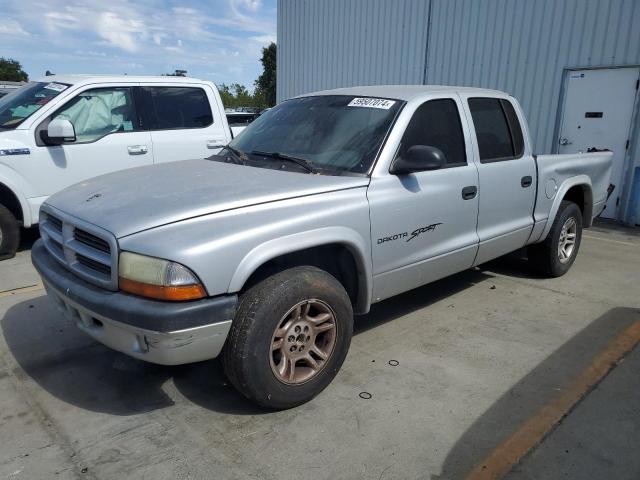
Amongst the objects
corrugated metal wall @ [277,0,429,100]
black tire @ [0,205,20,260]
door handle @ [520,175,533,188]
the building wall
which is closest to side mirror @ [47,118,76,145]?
black tire @ [0,205,20,260]

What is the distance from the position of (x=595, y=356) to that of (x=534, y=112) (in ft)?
21.9

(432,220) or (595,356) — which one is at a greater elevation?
(432,220)

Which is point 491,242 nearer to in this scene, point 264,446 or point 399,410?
point 399,410

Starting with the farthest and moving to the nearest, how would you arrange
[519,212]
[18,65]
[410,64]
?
[18,65] < [410,64] < [519,212]

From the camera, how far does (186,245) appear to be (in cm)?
246

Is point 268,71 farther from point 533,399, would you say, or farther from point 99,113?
point 533,399

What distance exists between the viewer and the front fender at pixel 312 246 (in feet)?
8.46

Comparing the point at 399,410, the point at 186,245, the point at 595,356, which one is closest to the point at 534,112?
the point at 595,356

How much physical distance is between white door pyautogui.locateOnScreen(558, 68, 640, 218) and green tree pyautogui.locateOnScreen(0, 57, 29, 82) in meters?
77.5

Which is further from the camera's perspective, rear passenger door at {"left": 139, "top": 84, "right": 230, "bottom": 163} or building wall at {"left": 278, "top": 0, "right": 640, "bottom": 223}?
building wall at {"left": 278, "top": 0, "right": 640, "bottom": 223}

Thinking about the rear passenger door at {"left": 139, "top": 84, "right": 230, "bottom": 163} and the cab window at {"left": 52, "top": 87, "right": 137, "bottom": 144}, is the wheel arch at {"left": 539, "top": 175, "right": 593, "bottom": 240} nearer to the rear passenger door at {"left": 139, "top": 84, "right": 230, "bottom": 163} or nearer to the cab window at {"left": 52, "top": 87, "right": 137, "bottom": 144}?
the rear passenger door at {"left": 139, "top": 84, "right": 230, "bottom": 163}

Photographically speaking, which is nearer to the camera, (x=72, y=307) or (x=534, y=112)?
(x=72, y=307)

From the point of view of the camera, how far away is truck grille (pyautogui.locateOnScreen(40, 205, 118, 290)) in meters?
2.58

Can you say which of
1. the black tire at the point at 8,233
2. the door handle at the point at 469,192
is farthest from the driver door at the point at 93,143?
the door handle at the point at 469,192
